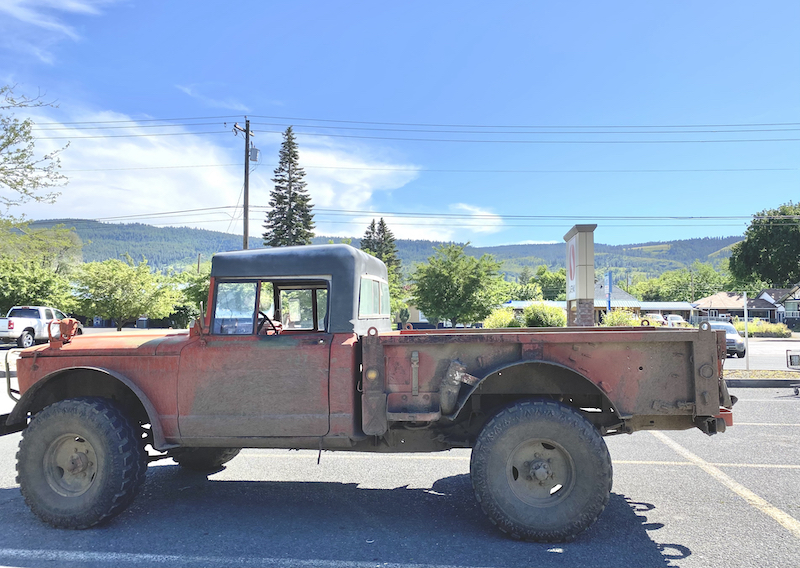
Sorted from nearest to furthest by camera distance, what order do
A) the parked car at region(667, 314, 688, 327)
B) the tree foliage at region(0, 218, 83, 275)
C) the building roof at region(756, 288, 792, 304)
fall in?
the tree foliage at region(0, 218, 83, 275)
the parked car at region(667, 314, 688, 327)
the building roof at region(756, 288, 792, 304)

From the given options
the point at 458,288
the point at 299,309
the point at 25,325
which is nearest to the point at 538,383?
the point at 299,309

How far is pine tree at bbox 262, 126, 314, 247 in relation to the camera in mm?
55406

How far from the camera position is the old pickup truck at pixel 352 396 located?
3918 mm

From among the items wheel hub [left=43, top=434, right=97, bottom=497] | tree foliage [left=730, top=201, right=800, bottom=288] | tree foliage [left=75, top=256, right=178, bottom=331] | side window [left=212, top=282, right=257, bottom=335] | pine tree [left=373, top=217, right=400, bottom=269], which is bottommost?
wheel hub [left=43, top=434, right=97, bottom=497]

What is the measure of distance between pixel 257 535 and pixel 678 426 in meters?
3.31

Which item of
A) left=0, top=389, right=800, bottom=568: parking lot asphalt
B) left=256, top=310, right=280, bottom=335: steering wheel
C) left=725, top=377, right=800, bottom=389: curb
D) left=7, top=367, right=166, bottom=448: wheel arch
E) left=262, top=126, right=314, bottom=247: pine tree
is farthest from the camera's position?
left=262, top=126, right=314, bottom=247: pine tree

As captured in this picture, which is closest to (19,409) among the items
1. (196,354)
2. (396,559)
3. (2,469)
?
(196,354)

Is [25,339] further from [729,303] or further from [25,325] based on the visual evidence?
[729,303]

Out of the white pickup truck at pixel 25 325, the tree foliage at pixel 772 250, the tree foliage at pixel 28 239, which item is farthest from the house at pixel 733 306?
the tree foliage at pixel 28 239

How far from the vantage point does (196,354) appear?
432cm

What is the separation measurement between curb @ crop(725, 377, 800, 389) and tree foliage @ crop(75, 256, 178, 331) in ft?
68.2

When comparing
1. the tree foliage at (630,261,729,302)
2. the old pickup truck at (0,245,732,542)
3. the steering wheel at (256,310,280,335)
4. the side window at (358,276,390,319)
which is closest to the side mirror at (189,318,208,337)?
the old pickup truck at (0,245,732,542)

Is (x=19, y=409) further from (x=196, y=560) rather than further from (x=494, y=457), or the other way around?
(x=494, y=457)

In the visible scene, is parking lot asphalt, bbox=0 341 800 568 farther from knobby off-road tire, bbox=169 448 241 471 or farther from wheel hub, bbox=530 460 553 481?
wheel hub, bbox=530 460 553 481
